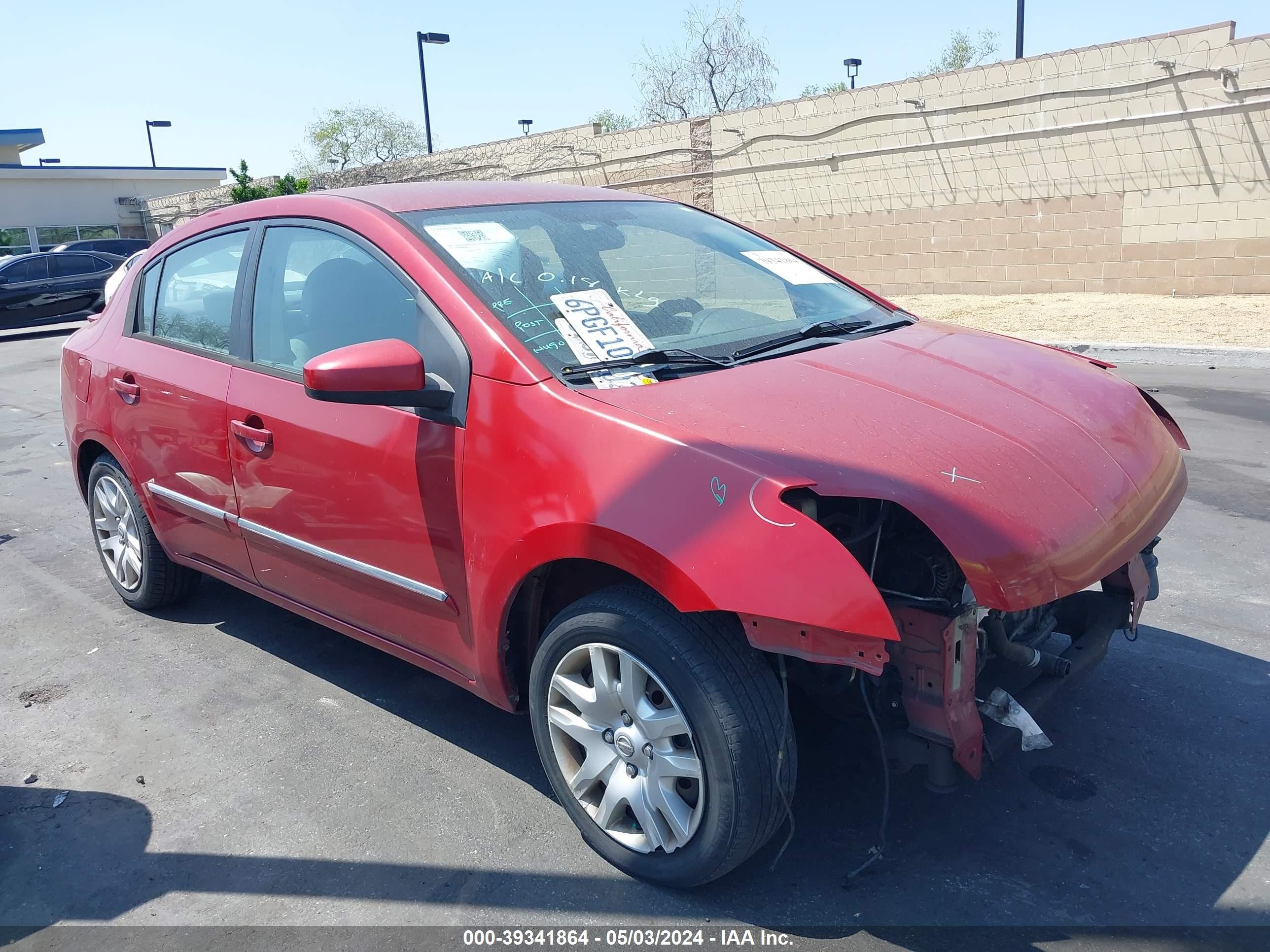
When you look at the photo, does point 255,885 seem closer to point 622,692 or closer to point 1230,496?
point 622,692

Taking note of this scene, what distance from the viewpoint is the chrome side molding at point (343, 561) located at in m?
3.04

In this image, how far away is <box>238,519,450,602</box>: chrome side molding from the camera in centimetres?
304

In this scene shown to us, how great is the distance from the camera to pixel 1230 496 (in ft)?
18.3

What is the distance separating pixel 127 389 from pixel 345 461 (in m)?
1.63

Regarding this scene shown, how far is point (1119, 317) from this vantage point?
13.3 metres

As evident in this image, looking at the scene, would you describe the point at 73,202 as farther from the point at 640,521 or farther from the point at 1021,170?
the point at 640,521

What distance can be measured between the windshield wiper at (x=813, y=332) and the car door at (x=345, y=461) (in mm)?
868

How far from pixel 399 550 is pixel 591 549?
2.76 ft

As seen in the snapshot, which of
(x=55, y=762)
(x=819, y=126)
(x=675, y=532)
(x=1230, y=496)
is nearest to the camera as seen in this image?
(x=675, y=532)

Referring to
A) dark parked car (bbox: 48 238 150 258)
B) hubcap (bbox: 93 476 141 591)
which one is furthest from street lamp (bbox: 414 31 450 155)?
hubcap (bbox: 93 476 141 591)

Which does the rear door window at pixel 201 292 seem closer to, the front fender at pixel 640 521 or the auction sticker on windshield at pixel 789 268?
the front fender at pixel 640 521

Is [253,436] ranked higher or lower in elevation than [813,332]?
lower

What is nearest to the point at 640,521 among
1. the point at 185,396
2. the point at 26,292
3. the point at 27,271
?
the point at 185,396

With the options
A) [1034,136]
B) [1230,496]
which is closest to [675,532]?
[1230,496]
